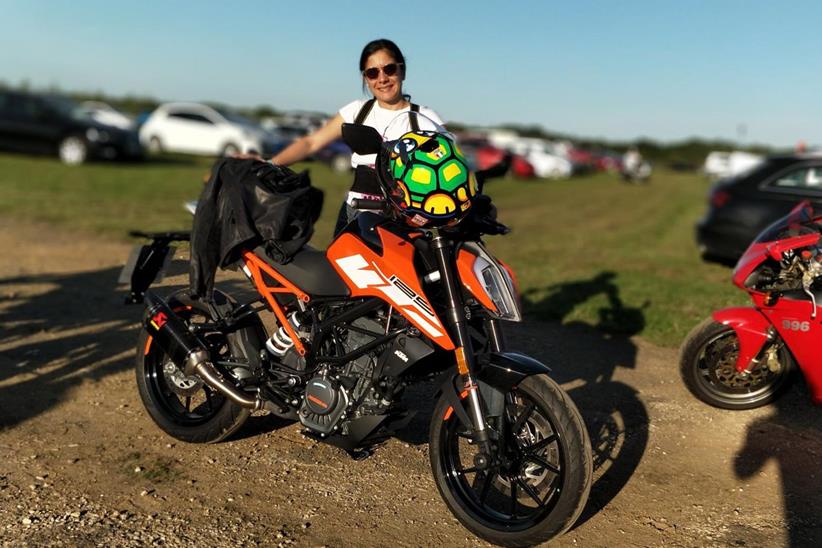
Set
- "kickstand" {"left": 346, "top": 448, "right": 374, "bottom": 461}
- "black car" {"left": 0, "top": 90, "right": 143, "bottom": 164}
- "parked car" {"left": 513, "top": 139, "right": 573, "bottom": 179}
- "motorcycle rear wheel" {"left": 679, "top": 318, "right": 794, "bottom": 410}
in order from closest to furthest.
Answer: "kickstand" {"left": 346, "top": 448, "right": 374, "bottom": 461}
"motorcycle rear wheel" {"left": 679, "top": 318, "right": 794, "bottom": 410}
"black car" {"left": 0, "top": 90, "right": 143, "bottom": 164}
"parked car" {"left": 513, "top": 139, "right": 573, "bottom": 179}

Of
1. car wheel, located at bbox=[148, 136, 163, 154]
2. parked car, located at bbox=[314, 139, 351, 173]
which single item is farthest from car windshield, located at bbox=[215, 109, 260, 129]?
parked car, located at bbox=[314, 139, 351, 173]

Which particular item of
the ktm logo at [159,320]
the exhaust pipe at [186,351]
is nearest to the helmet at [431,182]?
the exhaust pipe at [186,351]

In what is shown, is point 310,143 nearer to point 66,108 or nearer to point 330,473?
point 330,473

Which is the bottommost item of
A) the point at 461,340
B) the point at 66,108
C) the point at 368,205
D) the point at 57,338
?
the point at 66,108

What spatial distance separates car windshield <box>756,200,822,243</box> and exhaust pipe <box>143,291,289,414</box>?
3.11m

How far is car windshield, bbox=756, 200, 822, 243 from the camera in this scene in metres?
4.76

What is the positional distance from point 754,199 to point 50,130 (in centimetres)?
1806

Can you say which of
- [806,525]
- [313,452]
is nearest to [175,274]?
[313,452]

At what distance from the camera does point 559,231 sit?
14.1m

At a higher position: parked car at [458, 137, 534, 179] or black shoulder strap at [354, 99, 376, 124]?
black shoulder strap at [354, 99, 376, 124]

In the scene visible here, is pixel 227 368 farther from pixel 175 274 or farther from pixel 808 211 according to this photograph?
pixel 808 211

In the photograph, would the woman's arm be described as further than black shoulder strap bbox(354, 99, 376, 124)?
No

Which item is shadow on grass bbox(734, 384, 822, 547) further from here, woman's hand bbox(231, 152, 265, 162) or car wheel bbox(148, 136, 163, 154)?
car wheel bbox(148, 136, 163, 154)

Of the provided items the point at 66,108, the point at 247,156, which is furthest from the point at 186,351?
the point at 66,108
